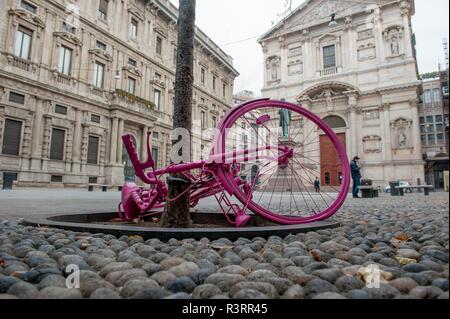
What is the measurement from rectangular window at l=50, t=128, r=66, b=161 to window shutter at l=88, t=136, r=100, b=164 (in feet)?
4.99

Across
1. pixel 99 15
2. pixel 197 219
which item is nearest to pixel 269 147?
pixel 197 219

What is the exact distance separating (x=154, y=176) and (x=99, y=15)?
1893cm

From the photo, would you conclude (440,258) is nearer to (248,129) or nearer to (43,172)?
(248,129)

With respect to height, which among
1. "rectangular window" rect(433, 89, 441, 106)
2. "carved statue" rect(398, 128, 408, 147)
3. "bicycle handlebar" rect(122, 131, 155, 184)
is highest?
"rectangular window" rect(433, 89, 441, 106)

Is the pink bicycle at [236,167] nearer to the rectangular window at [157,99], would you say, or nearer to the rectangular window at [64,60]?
the rectangular window at [64,60]

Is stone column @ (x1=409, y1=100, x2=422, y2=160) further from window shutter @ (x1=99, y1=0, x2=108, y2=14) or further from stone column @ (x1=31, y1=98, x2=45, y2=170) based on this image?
stone column @ (x1=31, y1=98, x2=45, y2=170)

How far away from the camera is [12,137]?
1296cm

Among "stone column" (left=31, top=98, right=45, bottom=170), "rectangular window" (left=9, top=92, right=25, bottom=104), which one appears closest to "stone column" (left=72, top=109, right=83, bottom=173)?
"stone column" (left=31, top=98, right=45, bottom=170)

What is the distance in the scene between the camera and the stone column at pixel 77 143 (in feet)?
50.0

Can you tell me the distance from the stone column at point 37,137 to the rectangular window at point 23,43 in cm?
215

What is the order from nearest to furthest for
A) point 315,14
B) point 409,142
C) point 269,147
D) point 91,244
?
Answer: point 91,244
point 269,147
point 409,142
point 315,14

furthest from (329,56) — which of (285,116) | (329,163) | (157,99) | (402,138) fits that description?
(285,116)

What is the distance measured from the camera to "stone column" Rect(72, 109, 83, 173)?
1525 cm

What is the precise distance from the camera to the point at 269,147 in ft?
7.14
